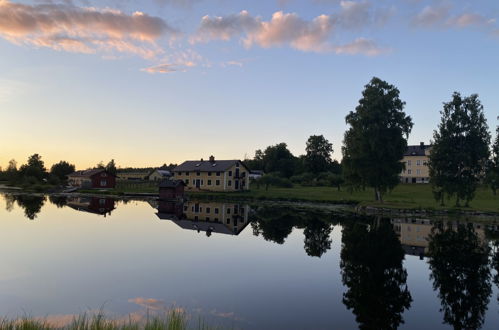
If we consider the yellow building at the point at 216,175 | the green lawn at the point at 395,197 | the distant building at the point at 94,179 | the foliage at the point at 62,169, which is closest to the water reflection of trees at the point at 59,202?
the green lawn at the point at 395,197

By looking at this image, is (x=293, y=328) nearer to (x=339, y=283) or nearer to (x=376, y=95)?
(x=339, y=283)

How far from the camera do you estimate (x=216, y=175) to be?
84562 mm

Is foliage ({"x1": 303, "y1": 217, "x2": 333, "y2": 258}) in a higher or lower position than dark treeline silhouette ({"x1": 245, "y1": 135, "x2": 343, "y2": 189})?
lower

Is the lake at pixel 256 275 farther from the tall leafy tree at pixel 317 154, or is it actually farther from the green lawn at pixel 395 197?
the tall leafy tree at pixel 317 154

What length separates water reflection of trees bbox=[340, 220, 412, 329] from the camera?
13.4m

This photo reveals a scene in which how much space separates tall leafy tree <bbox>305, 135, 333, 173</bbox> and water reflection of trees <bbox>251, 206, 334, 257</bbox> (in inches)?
3106

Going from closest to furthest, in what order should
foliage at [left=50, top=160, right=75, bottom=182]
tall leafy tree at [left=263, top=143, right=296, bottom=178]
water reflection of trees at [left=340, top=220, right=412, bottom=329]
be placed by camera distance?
water reflection of trees at [left=340, top=220, right=412, bottom=329], foliage at [left=50, top=160, right=75, bottom=182], tall leafy tree at [left=263, top=143, right=296, bottom=178]

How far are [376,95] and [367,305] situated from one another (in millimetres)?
46111

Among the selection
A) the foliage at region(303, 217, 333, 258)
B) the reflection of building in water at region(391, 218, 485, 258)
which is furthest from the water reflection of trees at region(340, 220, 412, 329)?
the foliage at region(303, 217, 333, 258)

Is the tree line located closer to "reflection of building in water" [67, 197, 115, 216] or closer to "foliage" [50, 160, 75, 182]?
"reflection of building in water" [67, 197, 115, 216]

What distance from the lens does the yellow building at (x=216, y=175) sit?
8344 centimetres

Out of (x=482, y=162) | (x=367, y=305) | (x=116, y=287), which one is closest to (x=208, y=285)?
(x=116, y=287)

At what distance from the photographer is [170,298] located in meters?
14.1

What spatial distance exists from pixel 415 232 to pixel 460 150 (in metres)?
23.3
